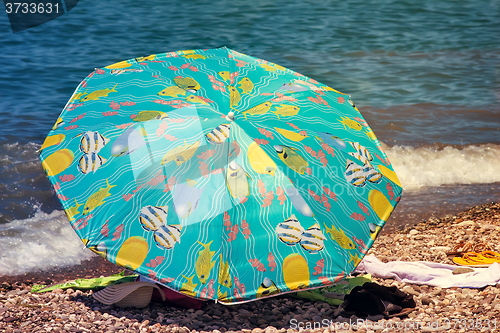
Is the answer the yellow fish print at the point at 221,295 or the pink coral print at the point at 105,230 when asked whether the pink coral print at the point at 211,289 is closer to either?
the yellow fish print at the point at 221,295

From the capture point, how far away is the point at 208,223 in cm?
248

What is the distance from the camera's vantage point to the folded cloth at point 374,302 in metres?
2.94

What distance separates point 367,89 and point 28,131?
23.8 feet

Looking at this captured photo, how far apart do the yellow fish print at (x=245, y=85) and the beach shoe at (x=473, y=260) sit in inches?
94.7

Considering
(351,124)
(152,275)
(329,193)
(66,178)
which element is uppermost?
(351,124)

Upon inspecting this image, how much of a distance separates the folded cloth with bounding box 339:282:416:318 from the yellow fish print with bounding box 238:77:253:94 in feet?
5.22

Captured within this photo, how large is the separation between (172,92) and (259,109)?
0.59 meters

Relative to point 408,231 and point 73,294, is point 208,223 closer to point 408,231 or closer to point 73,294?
point 73,294

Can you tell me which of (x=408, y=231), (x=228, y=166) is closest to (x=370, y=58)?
(x=408, y=231)

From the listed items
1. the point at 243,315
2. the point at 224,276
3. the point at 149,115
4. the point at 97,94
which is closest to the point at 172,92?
the point at 149,115

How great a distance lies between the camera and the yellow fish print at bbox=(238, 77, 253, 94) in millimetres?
3049

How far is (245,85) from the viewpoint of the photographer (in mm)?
3088

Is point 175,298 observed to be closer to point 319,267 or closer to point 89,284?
point 89,284

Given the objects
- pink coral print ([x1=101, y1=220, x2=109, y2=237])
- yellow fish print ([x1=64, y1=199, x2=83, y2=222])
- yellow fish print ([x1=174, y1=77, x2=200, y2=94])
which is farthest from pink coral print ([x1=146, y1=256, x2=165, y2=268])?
yellow fish print ([x1=174, y1=77, x2=200, y2=94])
